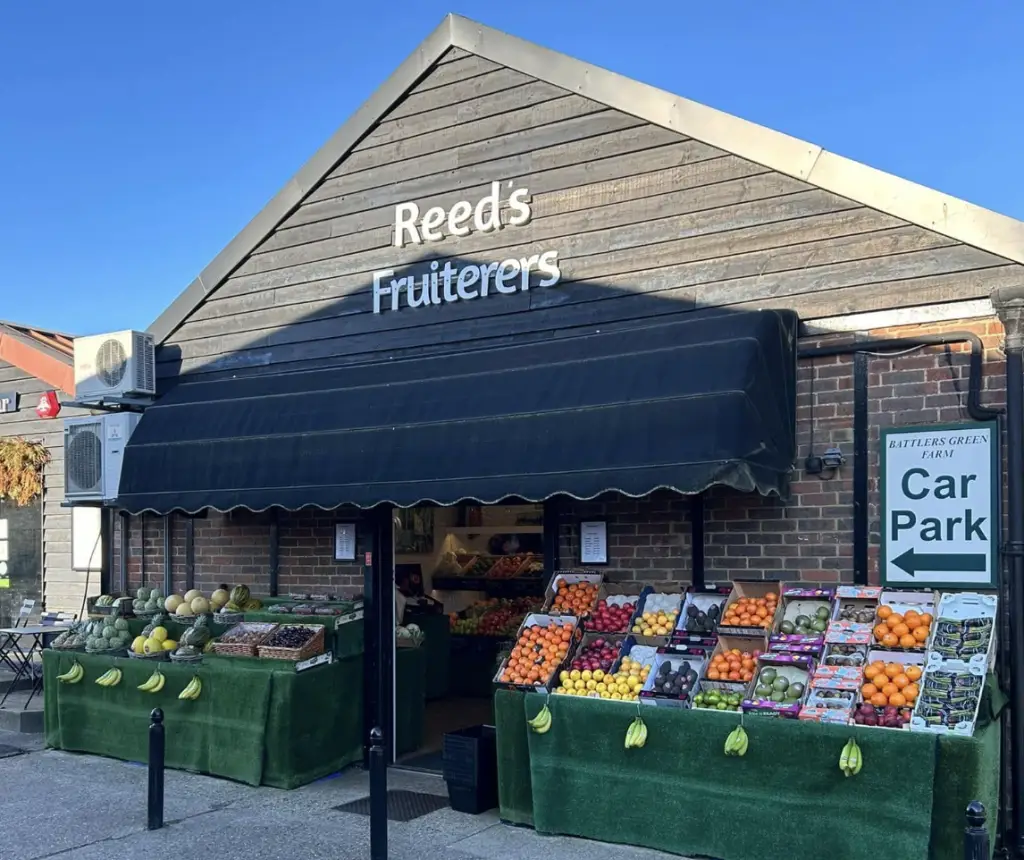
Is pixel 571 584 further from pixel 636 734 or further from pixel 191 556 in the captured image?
pixel 191 556

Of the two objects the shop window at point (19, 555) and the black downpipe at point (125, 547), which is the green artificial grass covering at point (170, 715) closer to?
the black downpipe at point (125, 547)

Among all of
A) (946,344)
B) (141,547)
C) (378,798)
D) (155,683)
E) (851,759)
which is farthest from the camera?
(141,547)

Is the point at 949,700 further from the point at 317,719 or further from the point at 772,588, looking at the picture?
the point at 317,719

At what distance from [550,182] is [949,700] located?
201 inches

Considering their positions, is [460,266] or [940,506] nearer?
[940,506]

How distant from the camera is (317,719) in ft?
29.1

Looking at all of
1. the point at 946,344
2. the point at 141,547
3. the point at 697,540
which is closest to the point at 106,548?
the point at 141,547

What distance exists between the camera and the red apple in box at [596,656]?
24.2 feet

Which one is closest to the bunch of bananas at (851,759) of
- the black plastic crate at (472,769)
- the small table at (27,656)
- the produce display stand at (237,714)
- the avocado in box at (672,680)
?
the avocado in box at (672,680)

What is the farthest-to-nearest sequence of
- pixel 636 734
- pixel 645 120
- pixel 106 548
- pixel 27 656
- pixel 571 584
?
1. pixel 27 656
2. pixel 106 548
3. pixel 645 120
4. pixel 571 584
5. pixel 636 734

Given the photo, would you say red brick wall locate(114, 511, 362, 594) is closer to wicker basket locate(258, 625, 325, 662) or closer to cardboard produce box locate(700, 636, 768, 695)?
wicker basket locate(258, 625, 325, 662)

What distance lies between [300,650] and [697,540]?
3.43m

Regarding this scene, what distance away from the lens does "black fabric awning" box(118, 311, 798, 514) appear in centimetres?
691

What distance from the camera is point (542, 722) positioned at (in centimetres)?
713
